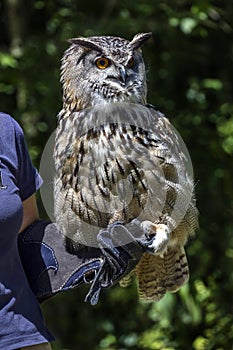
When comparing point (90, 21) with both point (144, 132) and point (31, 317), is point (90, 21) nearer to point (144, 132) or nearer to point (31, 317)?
point (144, 132)

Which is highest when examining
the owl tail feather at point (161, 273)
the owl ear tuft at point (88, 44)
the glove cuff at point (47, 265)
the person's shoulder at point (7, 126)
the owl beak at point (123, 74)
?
the owl ear tuft at point (88, 44)

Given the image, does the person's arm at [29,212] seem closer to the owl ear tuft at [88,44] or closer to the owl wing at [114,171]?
the owl wing at [114,171]

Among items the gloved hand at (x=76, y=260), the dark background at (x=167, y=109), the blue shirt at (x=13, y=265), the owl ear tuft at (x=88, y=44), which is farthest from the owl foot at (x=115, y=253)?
the dark background at (x=167, y=109)

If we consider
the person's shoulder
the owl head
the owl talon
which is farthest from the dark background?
the person's shoulder

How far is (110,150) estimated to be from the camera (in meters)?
2.10

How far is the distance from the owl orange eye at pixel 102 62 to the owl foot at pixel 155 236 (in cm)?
43

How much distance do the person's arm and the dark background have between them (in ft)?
4.77

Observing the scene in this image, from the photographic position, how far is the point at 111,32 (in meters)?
3.27

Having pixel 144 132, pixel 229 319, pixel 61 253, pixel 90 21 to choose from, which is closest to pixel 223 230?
pixel 229 319

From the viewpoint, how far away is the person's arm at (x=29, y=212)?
1882 millimetres

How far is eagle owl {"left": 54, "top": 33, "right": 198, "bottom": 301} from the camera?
2100 millimetres

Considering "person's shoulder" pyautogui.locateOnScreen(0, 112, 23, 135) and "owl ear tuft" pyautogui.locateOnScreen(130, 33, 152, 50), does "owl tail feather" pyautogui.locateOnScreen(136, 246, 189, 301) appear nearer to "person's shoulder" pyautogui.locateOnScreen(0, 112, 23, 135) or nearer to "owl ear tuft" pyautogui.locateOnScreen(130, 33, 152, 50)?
"owl ear tuft" pyautogui.locateOnScreen(130, 33, 152, 50)

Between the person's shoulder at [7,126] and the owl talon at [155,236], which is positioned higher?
the person's shoulder at [7,126]

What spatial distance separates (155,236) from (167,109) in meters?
1.75
